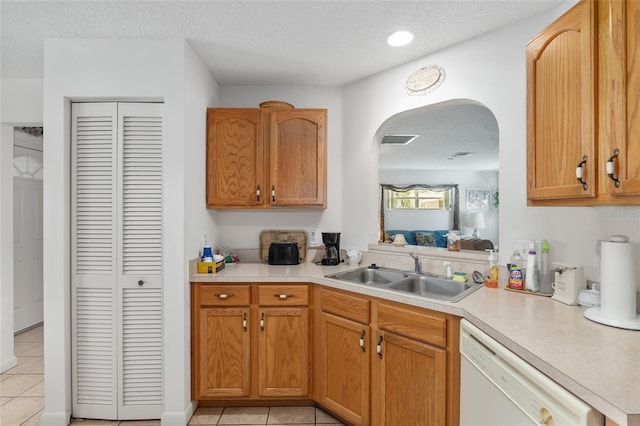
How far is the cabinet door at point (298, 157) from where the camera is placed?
8.07 feet

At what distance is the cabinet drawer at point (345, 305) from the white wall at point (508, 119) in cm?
74

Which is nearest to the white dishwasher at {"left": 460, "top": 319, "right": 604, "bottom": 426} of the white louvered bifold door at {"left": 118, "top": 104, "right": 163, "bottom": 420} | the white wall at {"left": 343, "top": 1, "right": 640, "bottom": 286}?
the white wall at {"left": 343, "top": 1, "right": 640, "bottom": 286}

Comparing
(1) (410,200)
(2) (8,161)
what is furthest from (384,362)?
(1) (410,200)

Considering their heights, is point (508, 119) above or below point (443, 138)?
below

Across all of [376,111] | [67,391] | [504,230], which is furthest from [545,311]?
[67,391]

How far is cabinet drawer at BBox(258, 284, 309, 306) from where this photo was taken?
214 cm

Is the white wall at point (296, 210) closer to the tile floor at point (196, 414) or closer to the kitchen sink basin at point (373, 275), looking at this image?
the kitchen sink basin at point (373, 275)

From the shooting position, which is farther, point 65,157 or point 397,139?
point 397,139

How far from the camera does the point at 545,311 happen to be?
4.54 ft

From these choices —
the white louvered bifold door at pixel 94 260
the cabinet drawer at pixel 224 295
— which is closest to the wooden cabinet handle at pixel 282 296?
the cabinet drawer at pixel 224 295

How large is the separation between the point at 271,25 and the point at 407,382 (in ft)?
7.12

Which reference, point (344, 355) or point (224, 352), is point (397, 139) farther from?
point (224, 352)

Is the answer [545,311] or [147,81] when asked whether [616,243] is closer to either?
[545,311]

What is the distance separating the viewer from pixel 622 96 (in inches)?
40.6
